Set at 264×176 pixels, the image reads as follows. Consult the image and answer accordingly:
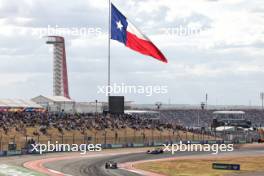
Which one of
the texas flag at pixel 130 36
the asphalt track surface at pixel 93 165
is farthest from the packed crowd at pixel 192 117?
the texas flag at pixel 130 36

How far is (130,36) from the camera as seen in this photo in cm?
4069

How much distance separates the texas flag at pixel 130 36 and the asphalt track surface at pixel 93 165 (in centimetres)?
1206

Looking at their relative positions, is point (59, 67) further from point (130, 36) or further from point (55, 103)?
point (130, 36)

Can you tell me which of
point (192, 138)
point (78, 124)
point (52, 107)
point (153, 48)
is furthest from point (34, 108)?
point (153, 48)

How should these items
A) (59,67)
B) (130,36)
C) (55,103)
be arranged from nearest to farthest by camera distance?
(130,36), (55,103), (59,67)

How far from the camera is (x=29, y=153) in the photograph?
2544 inches

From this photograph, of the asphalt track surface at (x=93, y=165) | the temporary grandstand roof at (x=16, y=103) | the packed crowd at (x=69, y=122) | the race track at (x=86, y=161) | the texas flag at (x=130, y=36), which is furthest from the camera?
the temporary grandstand roof at (x=16, y=103)

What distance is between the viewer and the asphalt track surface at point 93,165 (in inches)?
1881

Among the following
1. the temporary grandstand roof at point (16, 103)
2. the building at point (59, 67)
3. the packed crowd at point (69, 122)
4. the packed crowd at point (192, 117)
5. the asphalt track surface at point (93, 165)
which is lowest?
the asphalt track surface at point (93, 165)

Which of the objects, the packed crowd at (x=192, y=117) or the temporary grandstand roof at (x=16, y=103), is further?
the packed crowd at (x=192, y=117)

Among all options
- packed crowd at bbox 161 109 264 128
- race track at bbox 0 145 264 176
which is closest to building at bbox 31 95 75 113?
race track at bbox 0 145 264 176

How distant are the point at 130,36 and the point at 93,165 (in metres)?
17.9

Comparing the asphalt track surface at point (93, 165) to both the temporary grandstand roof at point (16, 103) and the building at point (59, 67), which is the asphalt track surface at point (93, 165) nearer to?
the temporary grandstand roof at point (16, 103)

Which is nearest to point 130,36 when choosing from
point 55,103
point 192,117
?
point 55,103
